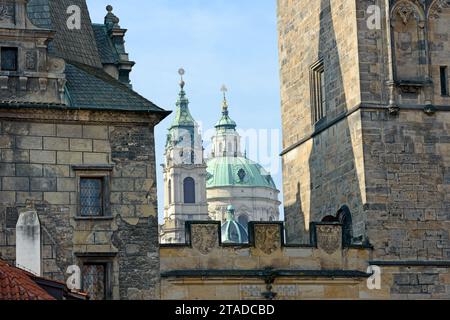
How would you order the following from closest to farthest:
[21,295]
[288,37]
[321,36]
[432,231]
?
[21,295] → [432,231] → [321,36] → [288,37]

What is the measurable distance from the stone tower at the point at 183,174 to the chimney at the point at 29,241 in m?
141

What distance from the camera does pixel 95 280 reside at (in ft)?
95.2

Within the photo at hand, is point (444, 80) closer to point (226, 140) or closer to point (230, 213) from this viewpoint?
point (230, 213)

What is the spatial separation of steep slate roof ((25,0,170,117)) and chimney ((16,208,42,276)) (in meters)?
2.56

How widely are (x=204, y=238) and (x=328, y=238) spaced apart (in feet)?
9.87

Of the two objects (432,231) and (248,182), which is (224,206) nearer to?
(248,182)

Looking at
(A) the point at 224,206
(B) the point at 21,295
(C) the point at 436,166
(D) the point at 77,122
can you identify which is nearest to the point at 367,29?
(C) the point at 436,166

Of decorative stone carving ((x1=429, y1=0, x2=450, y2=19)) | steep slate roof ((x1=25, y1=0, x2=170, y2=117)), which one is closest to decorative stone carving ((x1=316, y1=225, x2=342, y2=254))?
steep slate roof ((x1=25, y1=0, x2=170, y2=117))

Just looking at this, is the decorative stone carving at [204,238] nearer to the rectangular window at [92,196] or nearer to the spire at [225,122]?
the rectangular window at [92,196]

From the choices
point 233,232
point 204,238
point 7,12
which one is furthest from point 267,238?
point 233,232

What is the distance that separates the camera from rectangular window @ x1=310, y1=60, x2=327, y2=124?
118 feet

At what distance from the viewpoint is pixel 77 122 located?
29.4 metres

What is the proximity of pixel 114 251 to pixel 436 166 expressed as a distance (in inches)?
344

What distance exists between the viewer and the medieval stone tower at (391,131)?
106 feet
